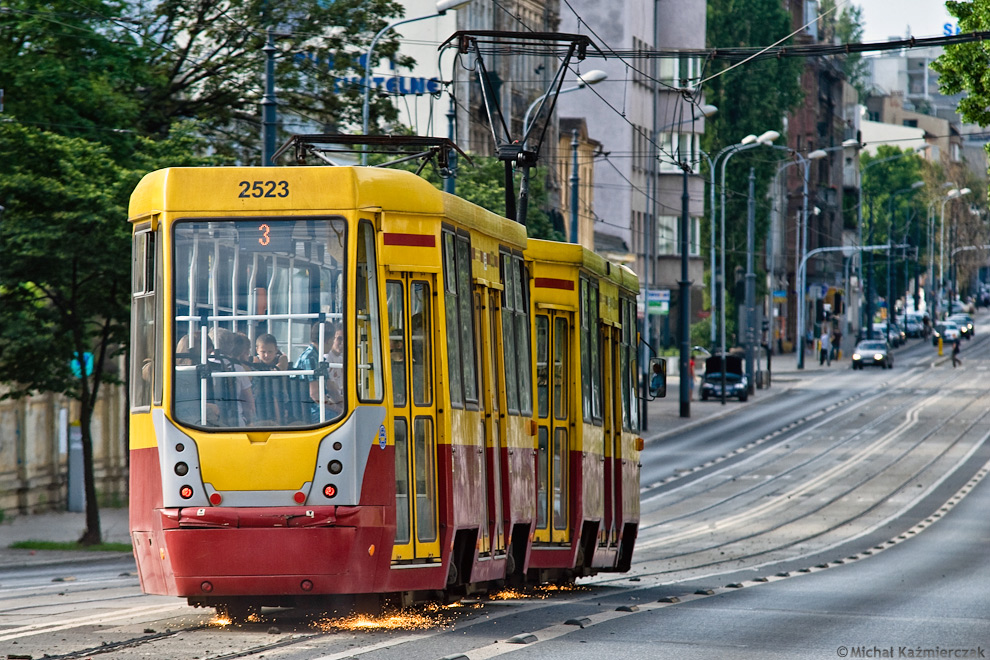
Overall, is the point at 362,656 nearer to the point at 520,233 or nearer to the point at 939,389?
the point at 520,233

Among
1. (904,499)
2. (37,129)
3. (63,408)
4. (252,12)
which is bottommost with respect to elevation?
(904,499)

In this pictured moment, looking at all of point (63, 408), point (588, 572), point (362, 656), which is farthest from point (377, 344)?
point (63, 408)

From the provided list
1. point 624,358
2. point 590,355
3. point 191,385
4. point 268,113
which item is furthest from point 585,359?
point 268,113

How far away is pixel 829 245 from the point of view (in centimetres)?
12838

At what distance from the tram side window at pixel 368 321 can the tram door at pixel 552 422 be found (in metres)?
4.33

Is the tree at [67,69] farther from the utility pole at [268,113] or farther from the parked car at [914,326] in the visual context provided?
the parked car at [914,326]

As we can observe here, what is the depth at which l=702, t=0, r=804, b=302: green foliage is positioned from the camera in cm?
9031

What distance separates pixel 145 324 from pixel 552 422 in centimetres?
545

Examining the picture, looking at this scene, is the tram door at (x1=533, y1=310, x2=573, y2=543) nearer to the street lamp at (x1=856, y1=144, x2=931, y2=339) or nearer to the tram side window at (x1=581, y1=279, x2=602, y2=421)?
the tram side window at (x1=581, y1=279, x2=602, y2=421)

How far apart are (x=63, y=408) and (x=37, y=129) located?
7.65m

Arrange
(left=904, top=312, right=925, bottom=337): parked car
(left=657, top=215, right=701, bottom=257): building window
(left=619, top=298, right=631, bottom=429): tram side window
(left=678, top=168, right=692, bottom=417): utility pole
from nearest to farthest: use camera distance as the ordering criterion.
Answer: (left=619, top=298, right=631, bottom=429): tram side window
(left=678, top=168, right=692, bottom=417): utility pole
(left=657, top=215, right=701, bottom=257): building window
(left=904, top=312, right=925, bottom=337): parked car

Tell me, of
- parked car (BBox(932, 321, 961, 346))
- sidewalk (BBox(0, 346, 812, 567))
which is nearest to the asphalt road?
sidewalk (BBox(0, 346, 812, 567))

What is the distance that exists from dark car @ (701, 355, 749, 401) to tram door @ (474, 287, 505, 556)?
181 ft

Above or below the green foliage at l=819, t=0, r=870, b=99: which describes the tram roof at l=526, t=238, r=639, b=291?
below
